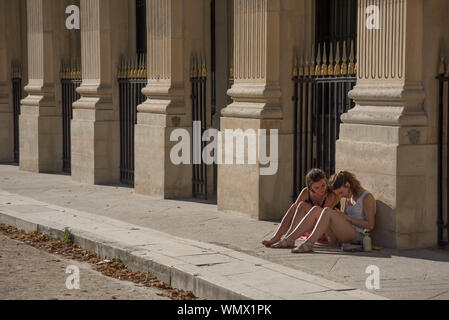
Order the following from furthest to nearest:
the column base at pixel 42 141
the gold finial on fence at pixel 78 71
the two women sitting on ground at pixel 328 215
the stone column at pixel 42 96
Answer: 1. the column base at pixel 42 141
2. the stone column at pixel 42 96
3. the gold finial on fence at pixel 78 71
4. the two women sitting on ground at pixel 328 215

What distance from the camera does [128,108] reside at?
15492 mm

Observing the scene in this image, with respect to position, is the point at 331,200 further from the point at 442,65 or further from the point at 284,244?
the point at 442,65

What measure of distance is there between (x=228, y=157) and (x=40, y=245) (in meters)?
3.10

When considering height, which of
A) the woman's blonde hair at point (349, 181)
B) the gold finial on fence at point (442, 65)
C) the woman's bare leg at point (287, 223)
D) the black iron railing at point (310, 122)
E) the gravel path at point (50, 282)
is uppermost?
the gold finial on fence at point (442, 65)

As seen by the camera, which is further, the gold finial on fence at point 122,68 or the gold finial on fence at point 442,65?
the gold finial on fence at point 122,68

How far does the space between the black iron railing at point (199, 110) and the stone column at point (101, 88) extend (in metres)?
2.69

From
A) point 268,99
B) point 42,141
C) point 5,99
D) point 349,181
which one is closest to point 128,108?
point 42,141

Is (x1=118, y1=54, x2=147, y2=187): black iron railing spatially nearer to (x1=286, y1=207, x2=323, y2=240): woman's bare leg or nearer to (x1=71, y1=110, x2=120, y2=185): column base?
(x1=71, y1=110, x2=120, y2=185): column base

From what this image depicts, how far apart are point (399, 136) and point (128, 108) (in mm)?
7745

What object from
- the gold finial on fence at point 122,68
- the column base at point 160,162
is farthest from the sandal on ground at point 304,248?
the gold finial on fence at point 122,68

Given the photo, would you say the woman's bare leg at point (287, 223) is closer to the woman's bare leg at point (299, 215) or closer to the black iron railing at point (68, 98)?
the woman's bare leg at point (299, 215)

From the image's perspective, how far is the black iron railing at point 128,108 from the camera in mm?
15164

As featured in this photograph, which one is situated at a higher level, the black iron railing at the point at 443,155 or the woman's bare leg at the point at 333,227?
the black iron railing at the point at 443,155
